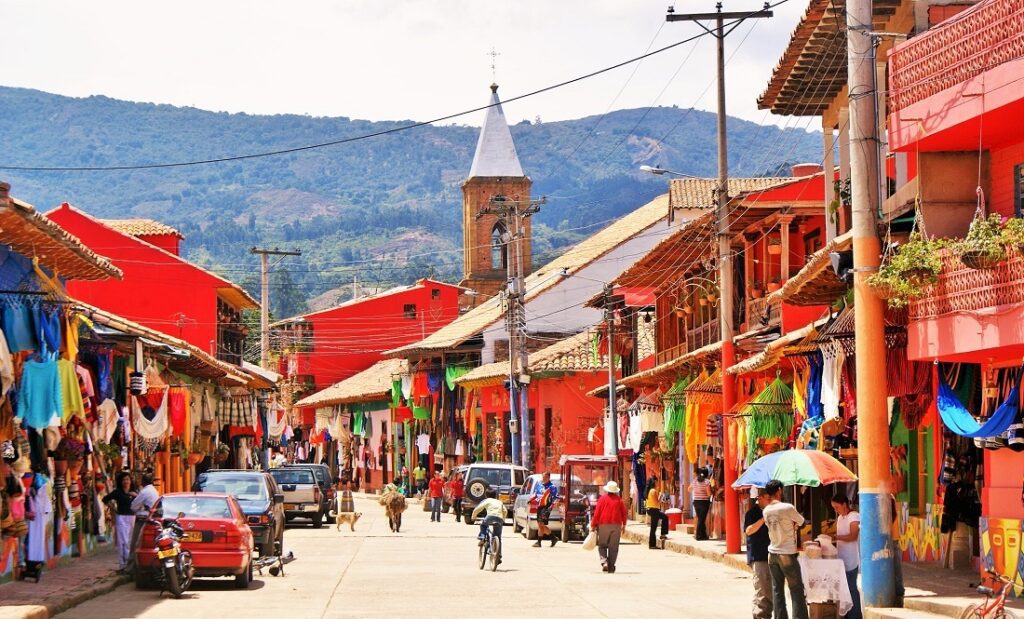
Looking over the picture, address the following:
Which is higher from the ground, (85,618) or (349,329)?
(349,329)

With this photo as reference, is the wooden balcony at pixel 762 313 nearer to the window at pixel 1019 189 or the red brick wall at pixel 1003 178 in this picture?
the red brick wall at pixel 1003 178

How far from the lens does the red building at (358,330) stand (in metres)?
101

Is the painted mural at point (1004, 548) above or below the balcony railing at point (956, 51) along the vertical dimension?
below

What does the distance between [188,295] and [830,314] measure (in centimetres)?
3691

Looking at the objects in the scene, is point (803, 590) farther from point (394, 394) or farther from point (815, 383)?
point (394, 394)

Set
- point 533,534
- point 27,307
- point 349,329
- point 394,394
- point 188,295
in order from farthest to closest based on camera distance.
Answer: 1. point 349,329
2. point 394,394
3. point 188,295
4. point 533,534
5. point 27,307

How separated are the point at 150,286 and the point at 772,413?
3320 centimetres

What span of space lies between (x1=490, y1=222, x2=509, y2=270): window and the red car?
7368 centimetres

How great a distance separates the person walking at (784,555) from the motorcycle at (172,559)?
28.9 feet

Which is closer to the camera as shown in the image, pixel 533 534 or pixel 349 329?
pixel 533 534

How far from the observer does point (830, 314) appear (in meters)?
26.4

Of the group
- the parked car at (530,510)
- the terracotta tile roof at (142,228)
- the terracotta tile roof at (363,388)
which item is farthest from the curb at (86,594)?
the terracotta tile roof at (363,388)

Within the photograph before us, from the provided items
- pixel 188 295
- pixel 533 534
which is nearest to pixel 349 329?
pixel 188 295

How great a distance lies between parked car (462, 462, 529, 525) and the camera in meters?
51.3
